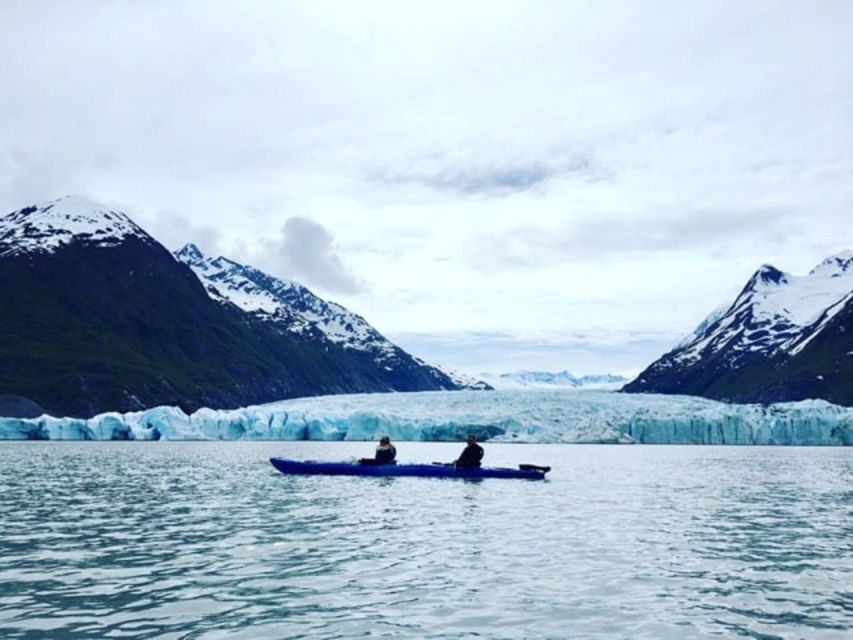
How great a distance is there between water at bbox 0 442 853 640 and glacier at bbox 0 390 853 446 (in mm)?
66305

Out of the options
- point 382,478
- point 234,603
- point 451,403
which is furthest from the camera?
point 451,403

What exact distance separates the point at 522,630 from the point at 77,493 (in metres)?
27.7

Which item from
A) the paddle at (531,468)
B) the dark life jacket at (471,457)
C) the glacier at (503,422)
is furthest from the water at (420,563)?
the glacier at (503,422)

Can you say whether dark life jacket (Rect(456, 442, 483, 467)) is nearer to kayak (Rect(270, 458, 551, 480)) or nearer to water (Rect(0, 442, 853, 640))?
kayak (Rect(270, 458, 551, 480))

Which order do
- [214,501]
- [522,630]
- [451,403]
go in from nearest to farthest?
[522,630], [214,501], [451,403]

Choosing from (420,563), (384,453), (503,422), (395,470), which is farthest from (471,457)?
(503,422)

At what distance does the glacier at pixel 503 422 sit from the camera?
103 m

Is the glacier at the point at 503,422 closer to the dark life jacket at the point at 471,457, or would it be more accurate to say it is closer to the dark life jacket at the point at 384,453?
the dark life jacket at the point at 384,453

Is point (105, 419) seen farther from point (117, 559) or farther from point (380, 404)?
point (117, 559)

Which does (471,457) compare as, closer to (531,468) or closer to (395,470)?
(531,468)

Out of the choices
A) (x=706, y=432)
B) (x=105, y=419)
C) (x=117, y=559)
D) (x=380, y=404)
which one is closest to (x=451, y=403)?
(x=380, y=404)

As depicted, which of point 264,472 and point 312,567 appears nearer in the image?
point 312,567

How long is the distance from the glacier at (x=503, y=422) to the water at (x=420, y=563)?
218 feet

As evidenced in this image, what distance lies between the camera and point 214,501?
32469mm
